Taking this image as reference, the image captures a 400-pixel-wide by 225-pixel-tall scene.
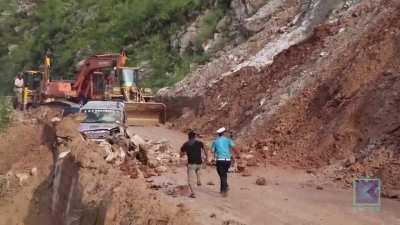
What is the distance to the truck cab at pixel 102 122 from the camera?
2341 centimetres

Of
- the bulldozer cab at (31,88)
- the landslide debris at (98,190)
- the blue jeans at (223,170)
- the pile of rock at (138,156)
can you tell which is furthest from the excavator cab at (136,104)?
the blue jeans at (223,170)

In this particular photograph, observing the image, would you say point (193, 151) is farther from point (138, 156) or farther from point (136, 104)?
point (136, 104)

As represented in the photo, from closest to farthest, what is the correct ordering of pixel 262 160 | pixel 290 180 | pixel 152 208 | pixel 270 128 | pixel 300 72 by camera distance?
pixel 152 208 < pixel 290 180 < pixel 262 160 < pixel 270 128 < pixel 300 72

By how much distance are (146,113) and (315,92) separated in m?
13.1

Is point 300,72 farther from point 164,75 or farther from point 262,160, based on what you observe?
point 164,75

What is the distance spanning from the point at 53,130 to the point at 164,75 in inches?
812

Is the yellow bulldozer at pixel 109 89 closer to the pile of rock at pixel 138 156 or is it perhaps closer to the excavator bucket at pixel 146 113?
the excavator bucket at pixel 146 113

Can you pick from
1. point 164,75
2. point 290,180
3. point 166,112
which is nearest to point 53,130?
point 290,180

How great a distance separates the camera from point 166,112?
37.3 metres

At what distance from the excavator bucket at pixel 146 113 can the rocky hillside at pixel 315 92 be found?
38.0 inches


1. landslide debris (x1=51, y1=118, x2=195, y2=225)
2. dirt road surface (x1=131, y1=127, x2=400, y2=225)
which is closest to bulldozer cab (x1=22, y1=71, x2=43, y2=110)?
landslide debris (x1=51, y1=118, x2=195, y2=225)

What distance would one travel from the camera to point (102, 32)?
5884cm

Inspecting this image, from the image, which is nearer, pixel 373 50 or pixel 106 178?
pixel 106 178

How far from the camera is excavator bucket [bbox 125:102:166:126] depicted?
35.0 meters
